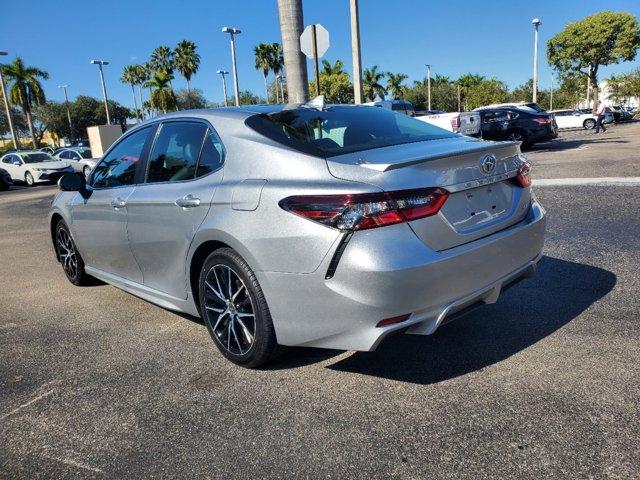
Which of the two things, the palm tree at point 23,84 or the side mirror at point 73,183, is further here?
the palm tree at point 23,84

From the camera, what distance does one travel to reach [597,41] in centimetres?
4356

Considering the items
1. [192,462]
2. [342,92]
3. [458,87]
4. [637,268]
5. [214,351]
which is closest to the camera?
[192,462]

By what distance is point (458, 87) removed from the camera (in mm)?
83000

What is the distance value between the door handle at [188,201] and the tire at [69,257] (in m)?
2.27

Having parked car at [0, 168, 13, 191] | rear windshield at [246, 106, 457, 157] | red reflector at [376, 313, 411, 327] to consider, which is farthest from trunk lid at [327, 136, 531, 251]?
parked car at [0, 168, 13, 191]

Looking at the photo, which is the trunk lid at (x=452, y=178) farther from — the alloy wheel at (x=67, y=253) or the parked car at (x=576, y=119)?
the parked car at (x=576, y=119)

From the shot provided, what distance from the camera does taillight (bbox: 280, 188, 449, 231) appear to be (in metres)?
2.45

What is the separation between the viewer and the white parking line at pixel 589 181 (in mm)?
8566

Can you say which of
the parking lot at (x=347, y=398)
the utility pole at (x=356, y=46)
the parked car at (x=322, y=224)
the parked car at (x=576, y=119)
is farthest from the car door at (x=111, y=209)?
the parked car at (x=576, y=119)

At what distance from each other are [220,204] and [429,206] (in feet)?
3.97

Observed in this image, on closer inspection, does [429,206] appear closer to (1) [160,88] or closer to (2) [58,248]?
(2) [58,248]

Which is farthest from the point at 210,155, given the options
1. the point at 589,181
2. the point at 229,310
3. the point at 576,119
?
the point at 576,119

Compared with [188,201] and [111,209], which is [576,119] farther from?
[188,201]

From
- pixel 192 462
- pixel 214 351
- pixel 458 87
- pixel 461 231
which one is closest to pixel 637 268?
pixel 461 231
